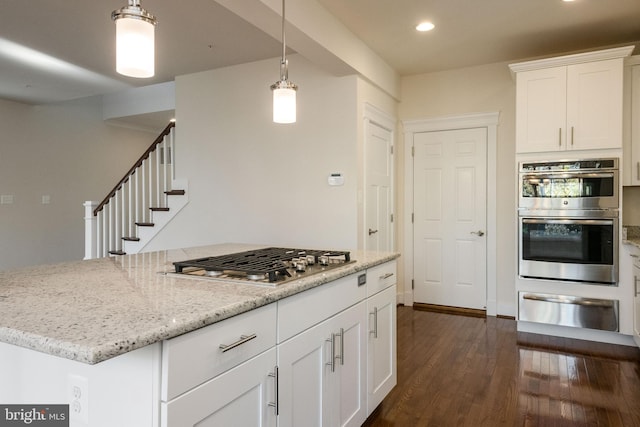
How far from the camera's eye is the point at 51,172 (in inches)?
255

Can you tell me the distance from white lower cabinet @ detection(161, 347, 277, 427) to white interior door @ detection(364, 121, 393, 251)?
276 cm

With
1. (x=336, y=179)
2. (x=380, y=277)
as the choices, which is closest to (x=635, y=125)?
(x=336, y=179)

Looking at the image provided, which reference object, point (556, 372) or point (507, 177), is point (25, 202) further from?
point (556, 372)

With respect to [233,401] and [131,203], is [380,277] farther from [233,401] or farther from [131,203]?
[131,203]

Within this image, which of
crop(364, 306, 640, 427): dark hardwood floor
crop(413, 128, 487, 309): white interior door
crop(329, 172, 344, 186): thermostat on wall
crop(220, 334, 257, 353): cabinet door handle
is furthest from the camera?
crop(413, 128, 487, 309): white interior door

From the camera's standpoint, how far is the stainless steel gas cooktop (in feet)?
5.16

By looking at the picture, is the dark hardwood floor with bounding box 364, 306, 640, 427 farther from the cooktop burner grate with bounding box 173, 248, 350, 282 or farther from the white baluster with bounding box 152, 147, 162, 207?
the white baluster with bounding box 152, 147, 162, 207

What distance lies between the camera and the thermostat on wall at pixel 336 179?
12.9 feet

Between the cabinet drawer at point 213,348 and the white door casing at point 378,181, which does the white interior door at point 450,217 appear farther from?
the cabinet drawer at point 213,348

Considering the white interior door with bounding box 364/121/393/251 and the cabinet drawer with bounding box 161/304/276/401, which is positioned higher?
the white interior door with bounding box 364/121/393/251

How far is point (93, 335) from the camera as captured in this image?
92 centimetres

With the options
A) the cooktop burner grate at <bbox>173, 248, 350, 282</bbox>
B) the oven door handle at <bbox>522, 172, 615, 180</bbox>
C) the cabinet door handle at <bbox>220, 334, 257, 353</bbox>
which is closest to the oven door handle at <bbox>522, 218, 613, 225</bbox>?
the oven door handle at <bbox>522, 172, 615, 180</bbox>

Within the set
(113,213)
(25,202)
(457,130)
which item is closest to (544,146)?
(457,130)

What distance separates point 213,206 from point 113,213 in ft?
5.23
